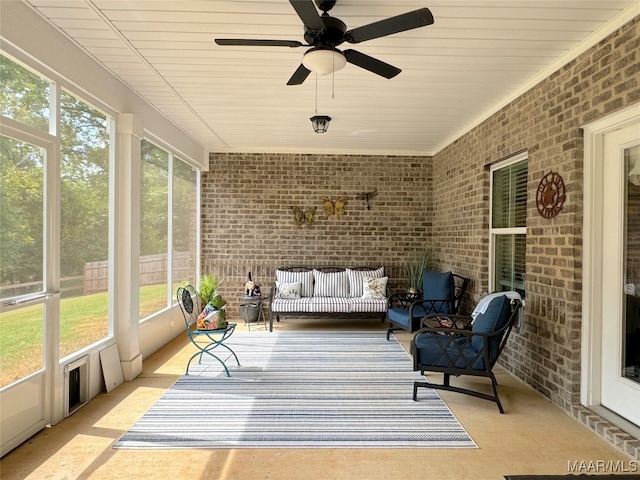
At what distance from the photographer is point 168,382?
362cm

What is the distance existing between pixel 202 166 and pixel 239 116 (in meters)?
1.92

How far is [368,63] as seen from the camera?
2.51 m

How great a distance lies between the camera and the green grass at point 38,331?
2395mm

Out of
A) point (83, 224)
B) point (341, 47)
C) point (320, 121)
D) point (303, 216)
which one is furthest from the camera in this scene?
point (303, 216)

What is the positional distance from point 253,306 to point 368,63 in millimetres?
4438

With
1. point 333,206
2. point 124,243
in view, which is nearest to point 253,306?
point 333,206

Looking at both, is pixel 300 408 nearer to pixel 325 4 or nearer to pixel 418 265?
pixel 325 4

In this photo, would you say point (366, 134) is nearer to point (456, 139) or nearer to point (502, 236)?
point (456, 139)

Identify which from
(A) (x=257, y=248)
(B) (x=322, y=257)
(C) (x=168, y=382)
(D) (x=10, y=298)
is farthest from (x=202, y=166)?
(D) (x=10, y=298)

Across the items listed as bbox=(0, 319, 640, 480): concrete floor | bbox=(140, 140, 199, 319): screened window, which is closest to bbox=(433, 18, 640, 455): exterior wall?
bbox=(0, 319, 640, 480): concrete floor

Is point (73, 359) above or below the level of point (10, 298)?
below

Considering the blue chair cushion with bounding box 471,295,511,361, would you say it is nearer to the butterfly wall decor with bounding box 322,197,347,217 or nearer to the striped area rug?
the striped area rug

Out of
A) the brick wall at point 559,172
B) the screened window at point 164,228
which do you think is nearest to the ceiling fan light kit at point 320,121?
the brick wall at point 559,172

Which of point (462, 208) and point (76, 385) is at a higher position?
point (462, 208)
